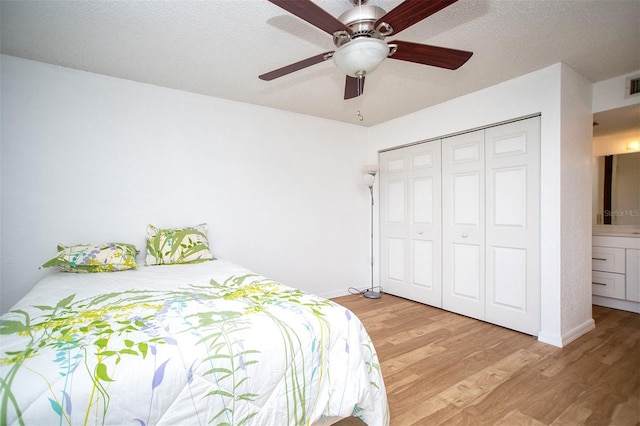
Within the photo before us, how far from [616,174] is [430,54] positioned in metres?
3.76

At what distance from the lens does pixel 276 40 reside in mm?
2102

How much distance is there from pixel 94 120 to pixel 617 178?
5.88m

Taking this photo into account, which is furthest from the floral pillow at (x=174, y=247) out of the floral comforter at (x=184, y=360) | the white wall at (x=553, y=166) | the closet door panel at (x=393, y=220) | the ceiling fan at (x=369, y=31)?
the white wall at (x=553, y=166)

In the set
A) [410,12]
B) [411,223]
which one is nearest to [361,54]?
[410,12]

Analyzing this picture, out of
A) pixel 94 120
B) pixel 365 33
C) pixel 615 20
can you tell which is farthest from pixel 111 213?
pixel 615 20

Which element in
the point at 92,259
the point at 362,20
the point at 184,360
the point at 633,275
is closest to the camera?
the point at 184,360

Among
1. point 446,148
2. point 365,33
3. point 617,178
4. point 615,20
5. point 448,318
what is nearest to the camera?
point 365,33

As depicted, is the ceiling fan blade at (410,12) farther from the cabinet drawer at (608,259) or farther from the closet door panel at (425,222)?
the cabinet drawer at (608,259)

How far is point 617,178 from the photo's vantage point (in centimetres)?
365

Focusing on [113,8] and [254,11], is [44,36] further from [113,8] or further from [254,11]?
[254,11]

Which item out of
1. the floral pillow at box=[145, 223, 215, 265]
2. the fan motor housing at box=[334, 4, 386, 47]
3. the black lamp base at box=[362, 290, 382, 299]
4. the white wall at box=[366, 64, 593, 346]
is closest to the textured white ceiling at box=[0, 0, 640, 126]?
the white wall at box=[366, 64, 593, 346]

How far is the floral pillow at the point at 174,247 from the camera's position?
2.53 metres

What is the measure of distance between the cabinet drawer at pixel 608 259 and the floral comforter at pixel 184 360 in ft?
12.0

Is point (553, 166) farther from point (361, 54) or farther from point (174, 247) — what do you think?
point (174, 247)
